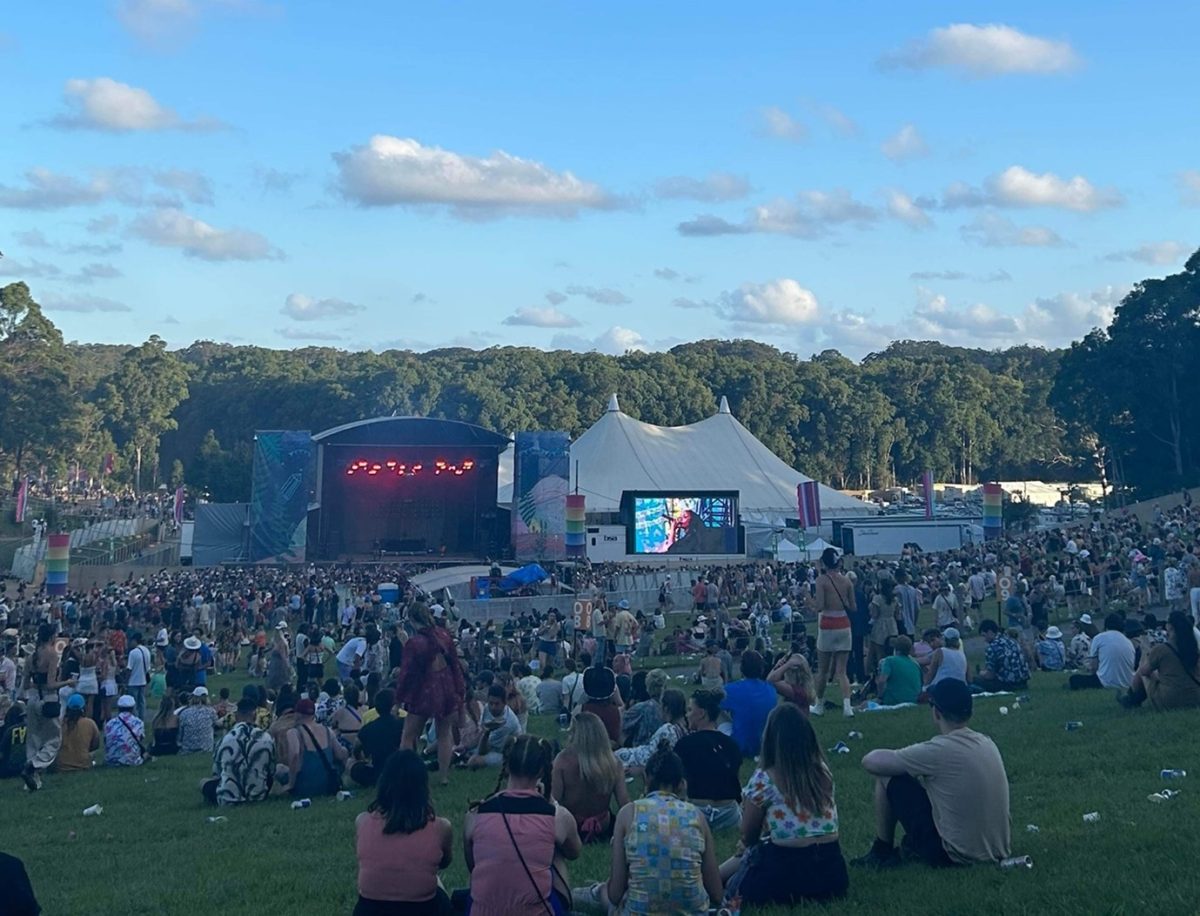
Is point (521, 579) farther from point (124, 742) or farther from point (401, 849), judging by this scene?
point (401, 849)

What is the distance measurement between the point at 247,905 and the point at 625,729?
355 cm

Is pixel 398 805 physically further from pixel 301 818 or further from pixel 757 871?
pixel 301 818

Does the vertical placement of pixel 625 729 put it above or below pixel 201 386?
below

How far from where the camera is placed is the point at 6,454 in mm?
51281

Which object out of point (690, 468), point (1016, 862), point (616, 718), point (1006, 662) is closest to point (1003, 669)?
point (1006, 662)

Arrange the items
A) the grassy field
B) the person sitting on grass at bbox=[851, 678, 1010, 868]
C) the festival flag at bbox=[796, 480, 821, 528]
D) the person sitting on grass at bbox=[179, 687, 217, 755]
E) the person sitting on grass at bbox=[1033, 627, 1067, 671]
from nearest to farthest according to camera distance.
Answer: the grassy field → the person sitting on grass at bbox=[851, 678, 1010, 868] → the person sitting on grass at bbox=[179, 687, 217, 755] → the person sitting on grass at bbox=[1033, 627, 1067, 671] → the festival flag at bbox=[796, 480, 821, 528]

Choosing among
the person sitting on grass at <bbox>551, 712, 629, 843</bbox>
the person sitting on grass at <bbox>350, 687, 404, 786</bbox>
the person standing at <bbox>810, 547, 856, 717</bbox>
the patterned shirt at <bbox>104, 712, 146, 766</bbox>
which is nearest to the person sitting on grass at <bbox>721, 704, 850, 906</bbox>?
the person sitting on grass at <bbox>551, 712, 629, 843</bbox>

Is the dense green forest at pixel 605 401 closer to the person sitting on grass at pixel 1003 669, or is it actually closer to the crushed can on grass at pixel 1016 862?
the person sitting on grass at pixel 1003 669

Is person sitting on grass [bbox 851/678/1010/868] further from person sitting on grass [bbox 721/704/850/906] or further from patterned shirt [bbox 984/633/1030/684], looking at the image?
patterned shirt [bbox 984/633/1030/684]

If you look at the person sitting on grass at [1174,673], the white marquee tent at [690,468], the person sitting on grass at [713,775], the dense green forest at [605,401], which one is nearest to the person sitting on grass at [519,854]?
the person sitting on grass at [713,775]

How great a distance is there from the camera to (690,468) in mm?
47875

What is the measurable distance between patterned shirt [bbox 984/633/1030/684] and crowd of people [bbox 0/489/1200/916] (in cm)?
2

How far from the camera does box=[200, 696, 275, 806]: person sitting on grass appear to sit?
873 centimetres

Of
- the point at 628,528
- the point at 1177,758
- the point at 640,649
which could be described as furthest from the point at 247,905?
the point at 628,528
